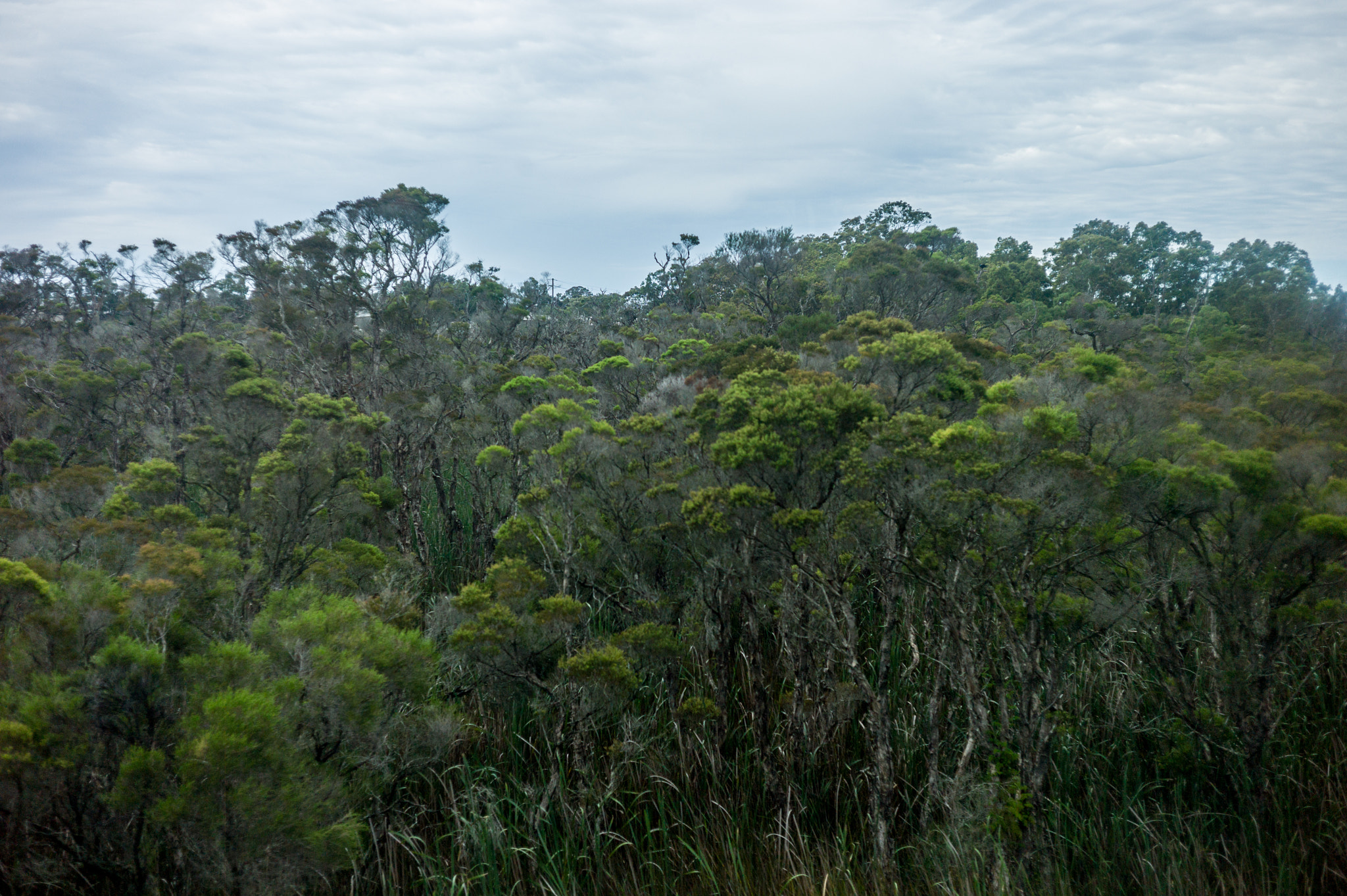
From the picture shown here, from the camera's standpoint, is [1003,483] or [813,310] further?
[813,310]

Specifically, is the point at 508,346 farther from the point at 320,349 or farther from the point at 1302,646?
the point at 1302,646

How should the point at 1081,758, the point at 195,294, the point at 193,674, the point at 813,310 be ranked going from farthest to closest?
1. the point at 195,294
2. the point at 813,310
3. the point at 1081,758
4. the point at 193,674

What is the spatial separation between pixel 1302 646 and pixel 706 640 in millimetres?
6463

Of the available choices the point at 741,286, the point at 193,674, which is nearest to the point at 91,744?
the point at 193,674

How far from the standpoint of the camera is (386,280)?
17453 mm

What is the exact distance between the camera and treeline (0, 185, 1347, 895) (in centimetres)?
509

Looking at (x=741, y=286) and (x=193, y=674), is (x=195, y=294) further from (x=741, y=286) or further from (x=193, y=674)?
(x=193, y=674)

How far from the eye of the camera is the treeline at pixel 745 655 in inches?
201

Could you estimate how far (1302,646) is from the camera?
7699 millimetres

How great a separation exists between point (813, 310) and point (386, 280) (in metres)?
11.2

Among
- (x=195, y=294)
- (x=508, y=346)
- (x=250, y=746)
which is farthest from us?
(x=195, y=294)

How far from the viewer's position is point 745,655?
750cm

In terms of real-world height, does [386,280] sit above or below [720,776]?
above

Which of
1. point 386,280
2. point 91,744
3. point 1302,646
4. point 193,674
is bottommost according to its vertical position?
point 1302,646
